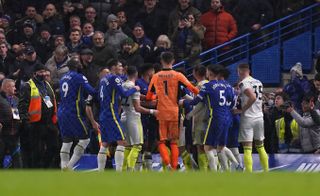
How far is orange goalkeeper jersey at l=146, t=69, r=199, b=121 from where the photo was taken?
20.5 metres

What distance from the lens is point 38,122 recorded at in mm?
21875

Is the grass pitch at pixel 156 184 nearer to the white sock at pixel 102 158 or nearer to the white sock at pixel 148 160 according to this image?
the white sock at pixel 102 158

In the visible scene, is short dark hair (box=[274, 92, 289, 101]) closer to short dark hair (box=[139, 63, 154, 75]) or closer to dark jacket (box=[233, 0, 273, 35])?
short dark hair (box=[139, 63, 154, 75])

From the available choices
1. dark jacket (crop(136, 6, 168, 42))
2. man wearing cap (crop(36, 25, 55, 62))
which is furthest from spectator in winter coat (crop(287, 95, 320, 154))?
man wearing cap (crop(36, 25, 55, 62))

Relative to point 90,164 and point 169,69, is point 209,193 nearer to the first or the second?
point 169,69

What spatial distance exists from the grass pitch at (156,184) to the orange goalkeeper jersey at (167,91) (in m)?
9.26

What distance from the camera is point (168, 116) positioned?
2064 cm

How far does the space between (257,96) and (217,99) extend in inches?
35.6

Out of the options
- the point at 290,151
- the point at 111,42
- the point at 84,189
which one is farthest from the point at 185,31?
the point at 84,189

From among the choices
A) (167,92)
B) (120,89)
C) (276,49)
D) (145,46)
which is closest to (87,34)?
(145,46)

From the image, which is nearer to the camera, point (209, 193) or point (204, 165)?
point (209, 193)

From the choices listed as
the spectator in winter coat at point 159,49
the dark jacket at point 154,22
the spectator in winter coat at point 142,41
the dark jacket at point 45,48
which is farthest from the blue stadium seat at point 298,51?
the dark jacket at point 45,48

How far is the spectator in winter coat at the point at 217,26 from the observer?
25516 millimetres

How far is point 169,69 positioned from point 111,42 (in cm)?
494
